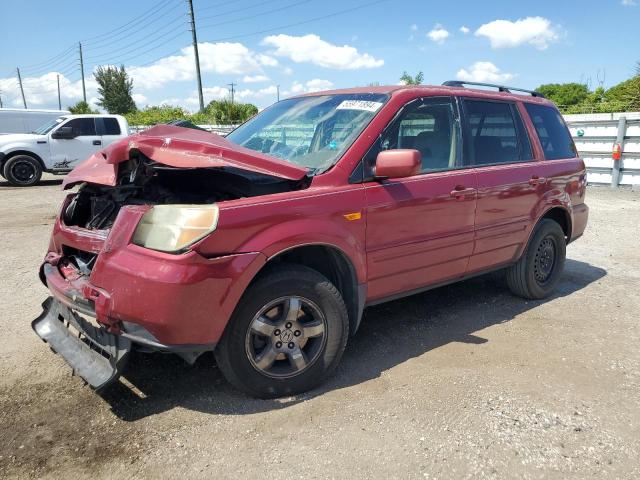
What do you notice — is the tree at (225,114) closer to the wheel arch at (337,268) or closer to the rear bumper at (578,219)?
the rear bumper at (578,219)

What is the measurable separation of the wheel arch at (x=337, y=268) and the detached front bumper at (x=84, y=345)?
1.06m

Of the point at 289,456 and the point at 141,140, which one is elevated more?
the point at 141,140

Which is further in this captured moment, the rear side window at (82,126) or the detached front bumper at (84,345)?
the rear side window at (82,126)

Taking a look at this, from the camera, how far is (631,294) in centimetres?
516

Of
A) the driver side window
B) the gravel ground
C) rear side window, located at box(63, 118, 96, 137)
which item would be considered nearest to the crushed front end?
the gravel ground

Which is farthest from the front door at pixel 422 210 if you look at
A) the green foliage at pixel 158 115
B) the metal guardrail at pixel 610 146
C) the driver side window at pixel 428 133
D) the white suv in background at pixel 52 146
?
the green foliage at pixel 158 115

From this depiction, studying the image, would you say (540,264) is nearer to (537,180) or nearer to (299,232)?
(537,180)

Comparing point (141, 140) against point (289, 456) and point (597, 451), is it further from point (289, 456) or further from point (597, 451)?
point (597, 451)

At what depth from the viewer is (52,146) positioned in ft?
46.5

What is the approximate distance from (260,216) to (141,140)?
823 mm

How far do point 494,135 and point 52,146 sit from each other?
13.4m

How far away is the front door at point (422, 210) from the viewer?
337 centimetres

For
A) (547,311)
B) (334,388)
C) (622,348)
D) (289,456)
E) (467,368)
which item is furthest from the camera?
(547,311)

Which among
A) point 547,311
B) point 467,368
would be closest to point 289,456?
point 467,368
